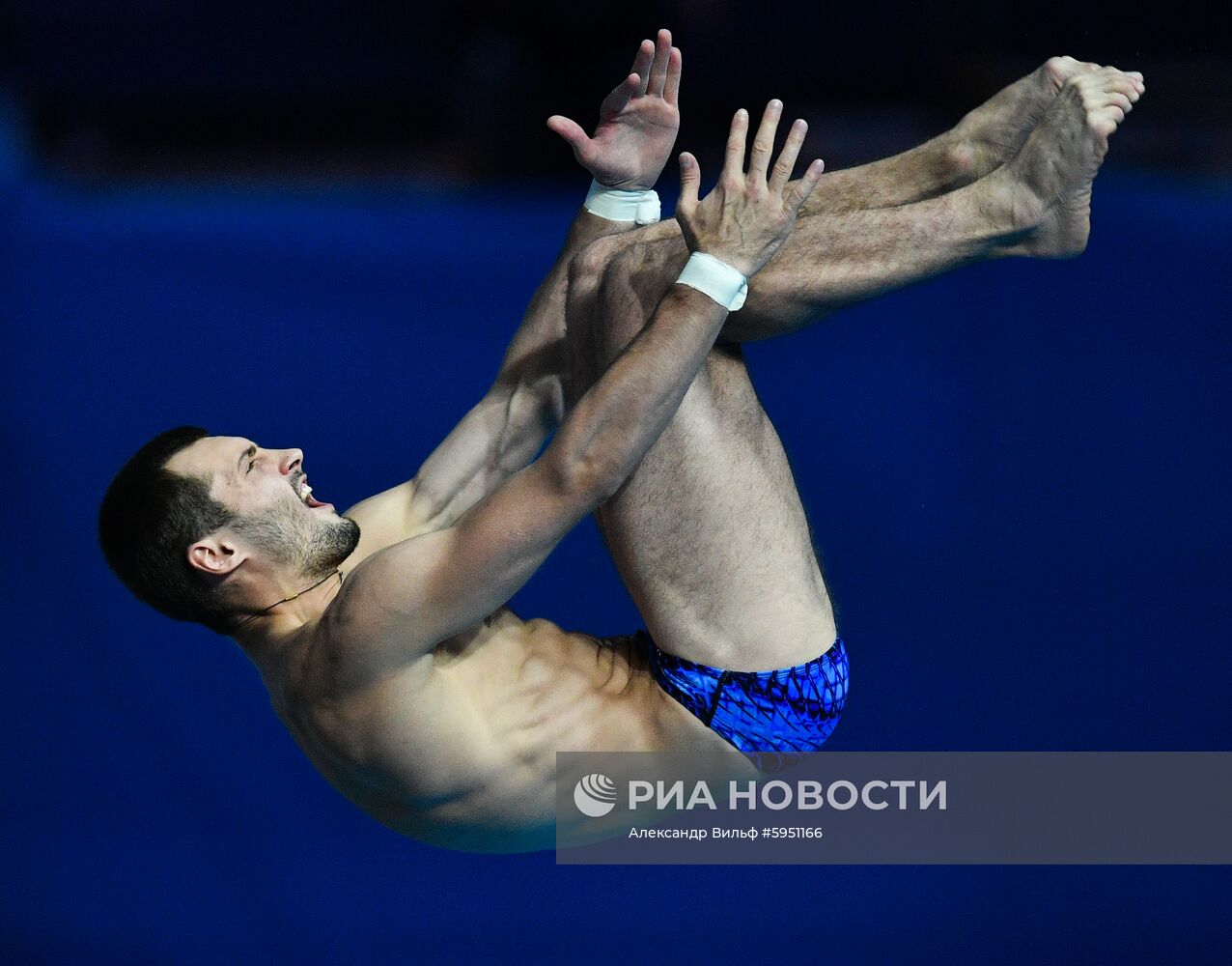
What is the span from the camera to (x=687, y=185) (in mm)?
1561

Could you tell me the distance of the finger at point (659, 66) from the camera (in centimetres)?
185

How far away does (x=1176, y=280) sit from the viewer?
3.10 metres

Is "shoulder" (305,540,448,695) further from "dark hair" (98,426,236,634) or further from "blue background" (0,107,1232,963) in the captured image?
"blue background" (0,107,1232,963)

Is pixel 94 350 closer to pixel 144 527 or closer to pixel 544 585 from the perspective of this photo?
pixel 544 585

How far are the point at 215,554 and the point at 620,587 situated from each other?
51.4 inches

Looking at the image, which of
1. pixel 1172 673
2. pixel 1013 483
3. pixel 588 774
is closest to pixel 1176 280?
pixel 1013 483

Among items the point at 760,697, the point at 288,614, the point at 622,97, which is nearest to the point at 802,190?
the point at 622,97

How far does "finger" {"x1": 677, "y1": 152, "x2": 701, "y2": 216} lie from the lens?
1554 millimetres

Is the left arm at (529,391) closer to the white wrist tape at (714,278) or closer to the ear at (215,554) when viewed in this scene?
the ear at (215,554)

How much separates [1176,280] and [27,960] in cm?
254

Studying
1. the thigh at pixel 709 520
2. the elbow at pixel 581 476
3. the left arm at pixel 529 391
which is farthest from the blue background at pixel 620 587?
the elbow at pixel 581 476

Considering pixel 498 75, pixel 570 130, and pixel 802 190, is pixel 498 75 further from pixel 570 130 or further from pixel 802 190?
pixel 802 190

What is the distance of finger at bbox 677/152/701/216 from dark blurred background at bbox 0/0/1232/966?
1427 millimetres

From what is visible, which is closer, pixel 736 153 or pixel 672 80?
pixel 736 153
